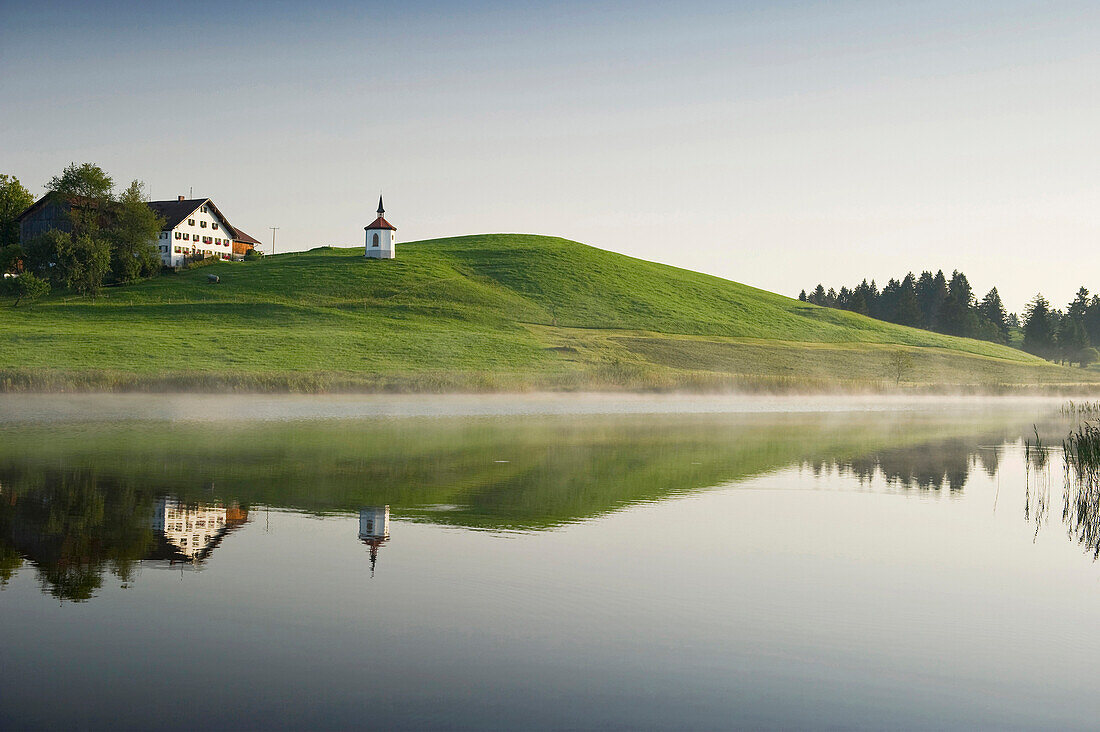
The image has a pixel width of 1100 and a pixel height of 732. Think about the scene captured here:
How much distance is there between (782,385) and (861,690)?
79615 millimetres

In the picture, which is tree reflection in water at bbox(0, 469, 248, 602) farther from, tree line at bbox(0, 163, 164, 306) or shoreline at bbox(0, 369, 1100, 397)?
tree line at bbox(0, 163, 164, 306)

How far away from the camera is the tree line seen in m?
112

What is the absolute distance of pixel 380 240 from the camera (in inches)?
5719

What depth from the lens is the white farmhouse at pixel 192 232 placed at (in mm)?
143500

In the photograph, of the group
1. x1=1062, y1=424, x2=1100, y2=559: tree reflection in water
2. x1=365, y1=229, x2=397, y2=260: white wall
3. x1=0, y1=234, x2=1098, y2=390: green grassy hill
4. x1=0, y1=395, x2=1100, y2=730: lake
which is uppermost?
x1=365, y1=229, x2=397, y2=260: white wall

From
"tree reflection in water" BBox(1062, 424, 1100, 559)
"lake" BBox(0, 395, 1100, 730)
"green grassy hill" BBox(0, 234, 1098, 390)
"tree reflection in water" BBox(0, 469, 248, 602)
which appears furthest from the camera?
"green grassy hill" BBox(0, 234, 1098, 390)

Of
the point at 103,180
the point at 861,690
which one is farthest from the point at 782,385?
the point at 103,180

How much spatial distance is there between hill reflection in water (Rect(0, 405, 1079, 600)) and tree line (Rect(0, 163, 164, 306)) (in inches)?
3006

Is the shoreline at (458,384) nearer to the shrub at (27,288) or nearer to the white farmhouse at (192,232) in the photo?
the shrub at (27,288)

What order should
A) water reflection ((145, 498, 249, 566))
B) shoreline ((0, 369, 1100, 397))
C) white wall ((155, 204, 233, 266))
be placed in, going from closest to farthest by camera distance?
water reflection ((145, 498, 249, 566)), shoreline ((0, 369, 1100, 397)), white wall ((155, 204, 233, 266))

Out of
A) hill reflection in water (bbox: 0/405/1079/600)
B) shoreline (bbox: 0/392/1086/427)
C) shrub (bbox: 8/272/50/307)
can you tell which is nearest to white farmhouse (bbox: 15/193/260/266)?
shrub (bbox: 8/272/50/307)

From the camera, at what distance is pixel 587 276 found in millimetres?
144750

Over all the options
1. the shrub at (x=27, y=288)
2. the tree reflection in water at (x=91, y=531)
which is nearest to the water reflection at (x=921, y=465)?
the tree reflection in water at (x=91, y=531)

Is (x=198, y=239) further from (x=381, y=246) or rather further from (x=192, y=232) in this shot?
(x=381, y=246)
